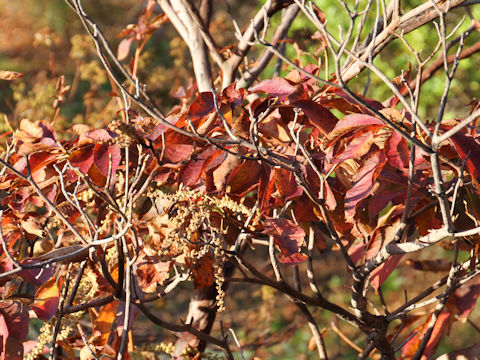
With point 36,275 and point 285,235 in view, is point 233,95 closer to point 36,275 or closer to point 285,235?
point 285,235

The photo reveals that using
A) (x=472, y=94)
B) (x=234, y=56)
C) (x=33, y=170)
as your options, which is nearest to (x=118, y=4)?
(x=472, y=94)

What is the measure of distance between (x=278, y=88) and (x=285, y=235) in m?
0.22

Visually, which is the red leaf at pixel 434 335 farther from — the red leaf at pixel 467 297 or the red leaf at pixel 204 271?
the red leaf at pixel 204 271

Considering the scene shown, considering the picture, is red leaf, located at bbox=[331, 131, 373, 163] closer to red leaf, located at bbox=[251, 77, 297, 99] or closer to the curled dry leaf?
red leaf, located at bbox=[251, 77, 297, 99]

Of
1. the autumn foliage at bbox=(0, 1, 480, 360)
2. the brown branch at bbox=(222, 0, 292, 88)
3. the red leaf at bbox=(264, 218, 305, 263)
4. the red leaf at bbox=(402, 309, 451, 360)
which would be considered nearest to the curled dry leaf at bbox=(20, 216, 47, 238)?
the autumn foliage at bbox=(0, 1, 480, 360)

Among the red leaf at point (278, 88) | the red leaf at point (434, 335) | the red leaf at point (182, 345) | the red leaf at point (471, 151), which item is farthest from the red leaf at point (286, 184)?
the red leaf at point (434, 335)

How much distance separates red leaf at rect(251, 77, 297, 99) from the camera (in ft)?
2.71

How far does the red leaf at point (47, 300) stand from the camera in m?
0.79

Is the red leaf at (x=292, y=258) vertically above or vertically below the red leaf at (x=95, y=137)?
below

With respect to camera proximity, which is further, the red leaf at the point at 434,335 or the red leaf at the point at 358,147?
the red leaf at the point at 434,335

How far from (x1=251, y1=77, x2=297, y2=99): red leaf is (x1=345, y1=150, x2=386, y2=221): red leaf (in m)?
0.16

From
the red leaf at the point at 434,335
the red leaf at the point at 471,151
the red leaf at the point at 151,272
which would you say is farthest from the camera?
the red leaf at the point at 434,335

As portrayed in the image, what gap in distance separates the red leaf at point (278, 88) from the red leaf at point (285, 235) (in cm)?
19

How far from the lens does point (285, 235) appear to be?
2.62ft
